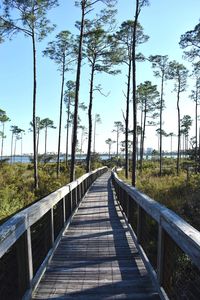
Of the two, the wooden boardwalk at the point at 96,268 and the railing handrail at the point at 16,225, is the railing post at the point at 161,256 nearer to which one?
the wooden boardwalk at the point at 96,268

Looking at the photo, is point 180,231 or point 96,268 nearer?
point 180,231

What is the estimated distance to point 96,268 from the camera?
4789mm

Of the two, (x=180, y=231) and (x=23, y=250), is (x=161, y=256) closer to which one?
(x=180, y=231)

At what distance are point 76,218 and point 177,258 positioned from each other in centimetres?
322

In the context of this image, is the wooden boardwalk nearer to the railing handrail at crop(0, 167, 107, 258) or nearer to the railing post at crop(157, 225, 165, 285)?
the railing post at crop(157, 225, 165, 285)

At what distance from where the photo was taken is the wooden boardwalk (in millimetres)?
3889

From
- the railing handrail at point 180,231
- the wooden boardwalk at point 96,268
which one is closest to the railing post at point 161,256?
the railing handrail at point 180,231

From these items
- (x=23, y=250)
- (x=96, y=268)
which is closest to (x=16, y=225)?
(x=23, y=250)

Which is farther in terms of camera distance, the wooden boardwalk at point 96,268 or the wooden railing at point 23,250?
the wooden boardwalk at point 96,268

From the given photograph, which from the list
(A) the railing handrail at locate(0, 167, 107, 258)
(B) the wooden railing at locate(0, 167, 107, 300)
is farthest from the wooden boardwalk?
(A) the railing handrail at locate(0, 167, 107, 258)

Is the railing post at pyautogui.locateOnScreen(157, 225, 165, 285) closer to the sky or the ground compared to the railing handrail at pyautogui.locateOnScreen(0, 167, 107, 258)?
closer to the ground

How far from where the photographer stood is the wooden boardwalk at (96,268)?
3.89 m

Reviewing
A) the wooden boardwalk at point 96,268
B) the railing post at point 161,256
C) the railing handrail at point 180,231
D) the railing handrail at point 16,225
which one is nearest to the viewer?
the railing handrail at point 180,231

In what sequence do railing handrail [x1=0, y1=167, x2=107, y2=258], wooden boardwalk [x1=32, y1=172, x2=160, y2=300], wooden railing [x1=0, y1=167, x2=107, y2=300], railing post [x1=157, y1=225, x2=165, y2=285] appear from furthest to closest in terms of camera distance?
wooden boardwalk [x1=32, y1=172, x2=160, y2=300] < railing post [x1=157, y1=225, x2=165, y2=285] < wooden railing [x1=0, y1=167, x2=107, y2=300] < railing handrail [x1=0, y1=167, x2=107, y2=258]
